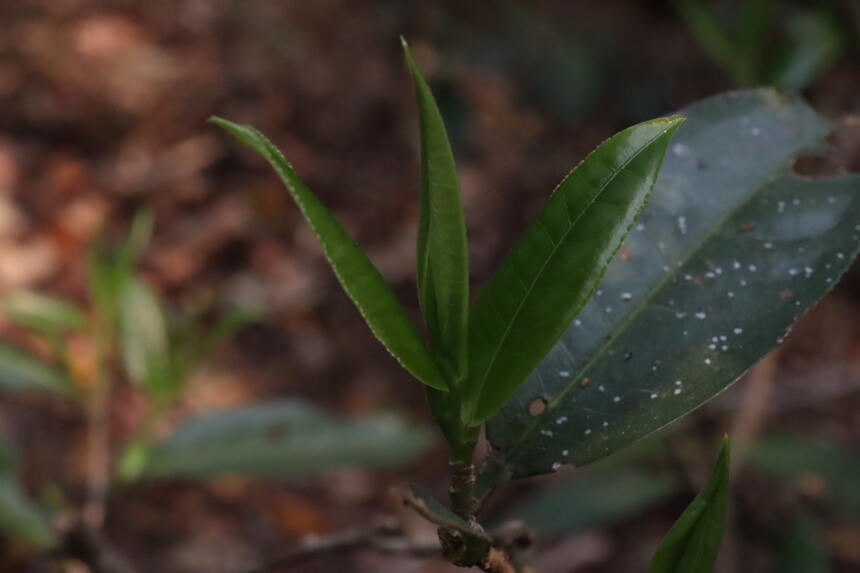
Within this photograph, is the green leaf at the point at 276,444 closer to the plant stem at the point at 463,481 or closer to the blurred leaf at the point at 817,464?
the blurred leaf at the point at 817,464

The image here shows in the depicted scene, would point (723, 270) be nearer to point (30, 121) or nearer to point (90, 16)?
point (30, 121)

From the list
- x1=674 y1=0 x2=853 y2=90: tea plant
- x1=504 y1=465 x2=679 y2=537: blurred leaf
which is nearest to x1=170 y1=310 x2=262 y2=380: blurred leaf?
x1=504 y1=465 x2=679 y2=537: blurred leaf

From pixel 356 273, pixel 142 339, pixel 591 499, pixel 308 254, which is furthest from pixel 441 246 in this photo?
pixel 308 254

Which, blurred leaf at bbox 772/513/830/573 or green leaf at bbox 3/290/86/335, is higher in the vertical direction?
green leaf at bbox 3/290/86/335

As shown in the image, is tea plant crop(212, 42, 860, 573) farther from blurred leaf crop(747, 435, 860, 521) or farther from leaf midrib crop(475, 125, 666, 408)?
blurred leaf crop(747, 435, 860, 521)

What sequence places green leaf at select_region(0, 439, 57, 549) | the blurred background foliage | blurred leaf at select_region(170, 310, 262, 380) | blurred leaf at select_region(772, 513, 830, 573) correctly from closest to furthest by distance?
green leaf at select_region(0, 439, 57, 549) < blurred leaf at select_region(170, 310, 262, 380) < the blurred background foliage < blurred leaf at select_region(772, 513, 830, 573)

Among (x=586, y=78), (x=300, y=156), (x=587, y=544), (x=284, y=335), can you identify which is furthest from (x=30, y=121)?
(x=587, y=544)
